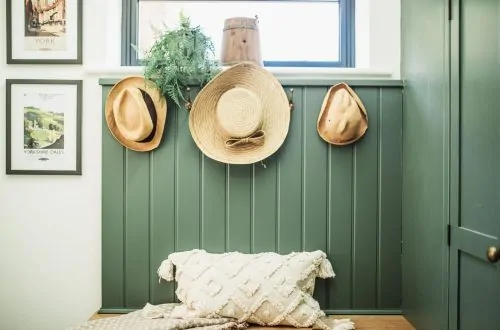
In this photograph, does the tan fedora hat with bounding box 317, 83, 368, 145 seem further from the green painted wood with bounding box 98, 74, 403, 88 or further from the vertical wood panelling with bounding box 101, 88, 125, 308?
the vertical wood panelling with bounding box 101, 88, 125, 308

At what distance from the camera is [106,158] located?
2.01 metres

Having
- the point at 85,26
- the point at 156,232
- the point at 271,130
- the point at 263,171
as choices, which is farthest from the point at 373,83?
the point at 85,26

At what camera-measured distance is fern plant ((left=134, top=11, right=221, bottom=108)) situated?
1.90 metres

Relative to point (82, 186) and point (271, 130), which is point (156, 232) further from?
point (271, 130)

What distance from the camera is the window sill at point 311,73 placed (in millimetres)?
2053

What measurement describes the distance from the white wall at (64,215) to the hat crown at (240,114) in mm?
273

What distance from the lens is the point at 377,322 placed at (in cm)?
192

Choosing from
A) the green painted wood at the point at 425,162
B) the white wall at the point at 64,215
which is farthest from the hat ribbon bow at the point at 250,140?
the green painted wood at the point at 425,162

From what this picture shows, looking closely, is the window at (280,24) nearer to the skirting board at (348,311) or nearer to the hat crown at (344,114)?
the hat crown at (344,114)

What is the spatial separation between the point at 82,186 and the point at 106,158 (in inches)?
7.9

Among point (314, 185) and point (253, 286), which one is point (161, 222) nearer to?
point (253, 286)

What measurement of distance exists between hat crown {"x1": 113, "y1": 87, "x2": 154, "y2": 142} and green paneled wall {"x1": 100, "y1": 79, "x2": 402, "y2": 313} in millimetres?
106

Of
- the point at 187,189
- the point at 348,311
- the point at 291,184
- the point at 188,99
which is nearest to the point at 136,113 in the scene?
the point at 188,99

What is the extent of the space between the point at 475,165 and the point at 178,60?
119 cm
